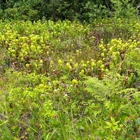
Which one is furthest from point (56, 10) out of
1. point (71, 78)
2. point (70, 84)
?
point (70, 84)

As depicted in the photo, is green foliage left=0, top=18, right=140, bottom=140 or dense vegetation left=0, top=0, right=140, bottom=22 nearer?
green foliage left=0, top=18, right=140, bottom=140

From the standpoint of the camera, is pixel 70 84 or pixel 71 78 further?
pixel 71 78

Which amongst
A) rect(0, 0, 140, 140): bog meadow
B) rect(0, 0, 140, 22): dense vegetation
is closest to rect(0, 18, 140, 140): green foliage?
rect(0, 0, 140, 140): bog meadow

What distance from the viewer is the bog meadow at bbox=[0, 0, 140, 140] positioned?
9.83 feet

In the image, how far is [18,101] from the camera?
344 centimetres

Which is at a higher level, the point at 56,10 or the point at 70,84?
the point at 70,84

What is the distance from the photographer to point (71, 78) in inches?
174

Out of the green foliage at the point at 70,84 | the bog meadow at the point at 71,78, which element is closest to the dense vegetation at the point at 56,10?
the bog meadow at the point at 71,78

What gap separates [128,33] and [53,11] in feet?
7.42

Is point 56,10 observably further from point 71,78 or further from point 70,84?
point 70,84

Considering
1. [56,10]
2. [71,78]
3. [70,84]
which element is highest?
[70,84]

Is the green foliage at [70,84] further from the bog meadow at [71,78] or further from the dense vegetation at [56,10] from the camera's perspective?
the dense vegetation at [56,10]

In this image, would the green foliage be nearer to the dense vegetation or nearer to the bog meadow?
the bog meadow

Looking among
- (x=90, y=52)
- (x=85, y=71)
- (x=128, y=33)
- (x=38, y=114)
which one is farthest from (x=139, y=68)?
(x=128, y=33)
